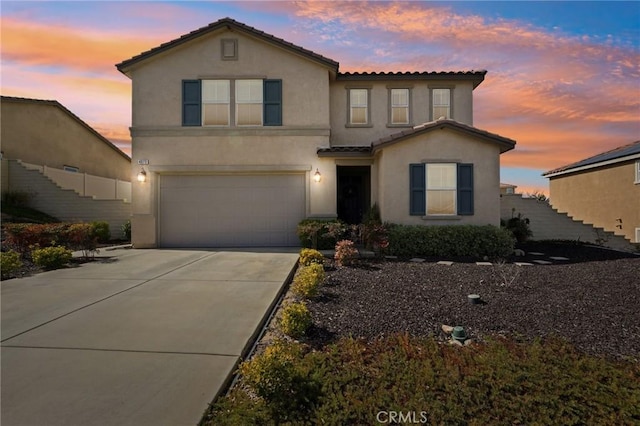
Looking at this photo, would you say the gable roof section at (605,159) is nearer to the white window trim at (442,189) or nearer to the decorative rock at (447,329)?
the white window trim at (442,189)

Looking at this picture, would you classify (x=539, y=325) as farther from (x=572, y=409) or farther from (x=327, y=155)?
(x=327, y=155)

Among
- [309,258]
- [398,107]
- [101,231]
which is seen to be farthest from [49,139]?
Answer: [398,107]

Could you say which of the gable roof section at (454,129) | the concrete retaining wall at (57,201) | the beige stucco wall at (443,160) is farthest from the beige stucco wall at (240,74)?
the concrete retaining wall at (57,201)

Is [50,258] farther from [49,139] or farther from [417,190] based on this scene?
[49,139]

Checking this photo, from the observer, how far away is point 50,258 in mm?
8672

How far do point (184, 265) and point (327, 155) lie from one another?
20.7ft

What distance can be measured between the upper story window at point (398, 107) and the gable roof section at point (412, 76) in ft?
1.74

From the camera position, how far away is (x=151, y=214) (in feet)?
42.1

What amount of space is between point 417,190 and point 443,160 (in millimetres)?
1334

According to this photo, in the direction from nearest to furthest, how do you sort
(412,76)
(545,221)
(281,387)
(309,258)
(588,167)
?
(281,387), (309,258), (412,76), (545,221), (588,167)

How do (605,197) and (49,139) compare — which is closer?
(605,197)

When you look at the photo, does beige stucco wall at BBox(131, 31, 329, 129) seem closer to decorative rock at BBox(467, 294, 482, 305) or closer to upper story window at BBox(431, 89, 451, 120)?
upper story window at BBox(431, 89, 451, 120)

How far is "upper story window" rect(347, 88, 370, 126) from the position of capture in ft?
44.8

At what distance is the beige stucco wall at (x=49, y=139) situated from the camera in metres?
17.7
